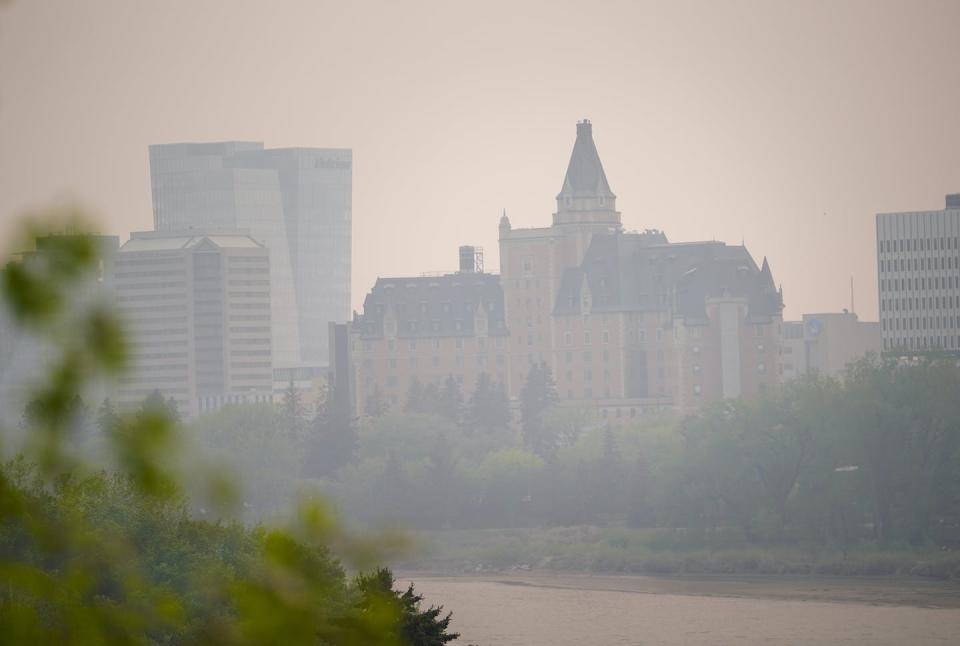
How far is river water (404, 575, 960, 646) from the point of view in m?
81.4

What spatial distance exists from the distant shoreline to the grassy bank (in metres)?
1.48

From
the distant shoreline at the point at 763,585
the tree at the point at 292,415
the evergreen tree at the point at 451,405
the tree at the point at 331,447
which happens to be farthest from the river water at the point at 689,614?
the evergreen tree at the point at 451,405

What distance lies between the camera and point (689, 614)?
3612 inches

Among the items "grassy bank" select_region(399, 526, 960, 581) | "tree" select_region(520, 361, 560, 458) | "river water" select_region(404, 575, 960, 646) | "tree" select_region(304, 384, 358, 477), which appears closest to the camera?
"river water" select_region(404, 575, 960, 646)

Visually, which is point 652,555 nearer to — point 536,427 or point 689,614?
point 689,614

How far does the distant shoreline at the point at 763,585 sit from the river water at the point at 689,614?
0.10 m

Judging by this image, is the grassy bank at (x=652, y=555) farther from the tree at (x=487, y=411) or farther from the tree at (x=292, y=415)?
the tree at (x=487, y=411)

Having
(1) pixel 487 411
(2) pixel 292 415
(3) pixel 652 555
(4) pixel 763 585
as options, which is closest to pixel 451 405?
(1) pixel 487 411

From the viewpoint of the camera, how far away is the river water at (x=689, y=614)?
81375mm

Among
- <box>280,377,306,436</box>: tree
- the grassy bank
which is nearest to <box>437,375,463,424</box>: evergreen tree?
<box>280,377,306,436</box>: tree

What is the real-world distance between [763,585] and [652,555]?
15.7m

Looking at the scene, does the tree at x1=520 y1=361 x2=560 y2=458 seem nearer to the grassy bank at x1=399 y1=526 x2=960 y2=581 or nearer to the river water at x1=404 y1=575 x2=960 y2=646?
the grassy bank at x1=399 y1=526 x2=960 y2=581

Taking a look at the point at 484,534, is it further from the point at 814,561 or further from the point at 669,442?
the point at 814,561

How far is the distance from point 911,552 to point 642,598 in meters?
17.1
